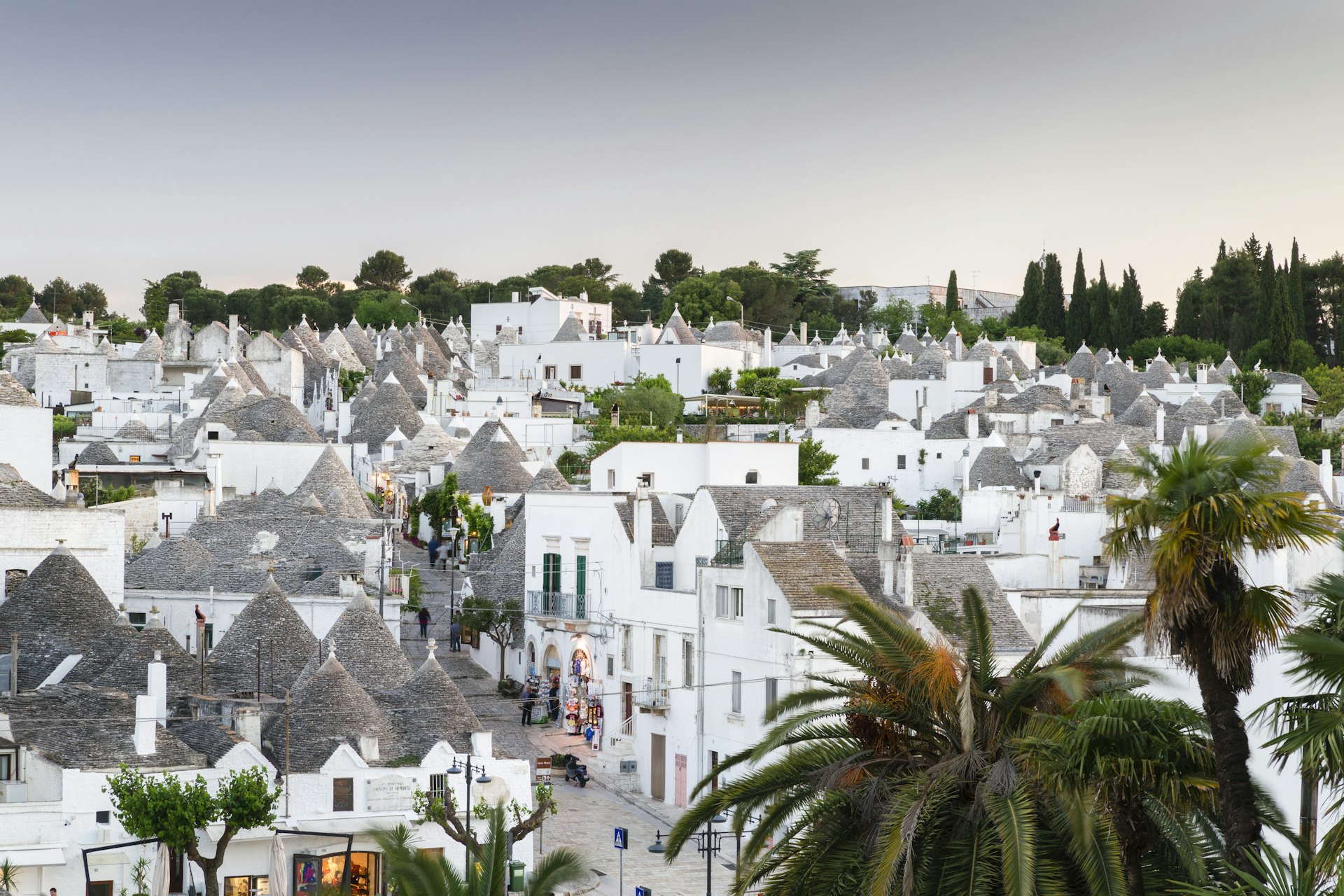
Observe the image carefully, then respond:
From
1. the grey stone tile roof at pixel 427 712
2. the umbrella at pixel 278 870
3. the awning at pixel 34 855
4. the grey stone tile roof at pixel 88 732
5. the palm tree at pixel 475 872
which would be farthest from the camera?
the grey stone tile roof at pixel 427 712

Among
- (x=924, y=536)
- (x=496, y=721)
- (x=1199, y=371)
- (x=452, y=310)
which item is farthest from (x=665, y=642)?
(x=452, y=310)

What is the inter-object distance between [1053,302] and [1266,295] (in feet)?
49.7

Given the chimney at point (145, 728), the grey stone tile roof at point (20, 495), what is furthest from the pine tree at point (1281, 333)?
the chimney at point (145, 728)

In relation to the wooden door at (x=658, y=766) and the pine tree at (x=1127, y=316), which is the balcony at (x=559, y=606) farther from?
the pine tree at (x=1127, y=316)

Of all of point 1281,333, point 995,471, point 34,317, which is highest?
point 34,317

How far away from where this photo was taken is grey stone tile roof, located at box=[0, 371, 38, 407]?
57125 mm

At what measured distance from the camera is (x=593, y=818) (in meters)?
36.6

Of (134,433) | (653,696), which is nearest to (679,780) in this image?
(653,696)

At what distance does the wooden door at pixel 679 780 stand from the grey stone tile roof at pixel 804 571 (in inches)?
208

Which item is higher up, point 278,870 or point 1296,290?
point 1296,290

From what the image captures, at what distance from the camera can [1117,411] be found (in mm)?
93375

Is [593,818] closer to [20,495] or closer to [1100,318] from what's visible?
[20,495]

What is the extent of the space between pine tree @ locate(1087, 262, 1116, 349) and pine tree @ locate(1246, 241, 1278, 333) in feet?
32.9

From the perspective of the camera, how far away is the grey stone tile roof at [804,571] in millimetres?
34812
